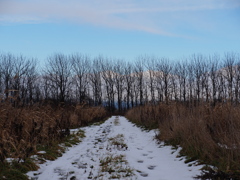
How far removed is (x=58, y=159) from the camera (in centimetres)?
480

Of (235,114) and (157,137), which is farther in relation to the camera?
(157,137)

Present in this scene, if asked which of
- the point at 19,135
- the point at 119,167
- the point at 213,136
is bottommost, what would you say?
the point at 119,167

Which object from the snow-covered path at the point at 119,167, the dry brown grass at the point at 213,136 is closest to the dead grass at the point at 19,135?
the snow-covered path at the point at 119,167

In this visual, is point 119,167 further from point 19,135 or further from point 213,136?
point 19,135

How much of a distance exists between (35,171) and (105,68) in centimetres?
4931

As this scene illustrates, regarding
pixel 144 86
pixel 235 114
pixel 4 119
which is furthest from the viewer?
pixel 144 86

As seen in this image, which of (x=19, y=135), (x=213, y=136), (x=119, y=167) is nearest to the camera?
(x=119, y=167)

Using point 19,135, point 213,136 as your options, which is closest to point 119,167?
point 213,136

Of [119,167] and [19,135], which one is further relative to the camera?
[19,135]

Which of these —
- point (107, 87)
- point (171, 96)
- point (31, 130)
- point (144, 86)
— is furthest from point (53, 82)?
point (31, 130)

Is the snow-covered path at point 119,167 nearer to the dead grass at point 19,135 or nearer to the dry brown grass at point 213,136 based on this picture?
the dry brown grass at point 213,136

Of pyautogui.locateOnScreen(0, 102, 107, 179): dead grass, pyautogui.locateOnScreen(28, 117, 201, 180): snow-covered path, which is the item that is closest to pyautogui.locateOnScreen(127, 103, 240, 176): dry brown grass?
pyautogui.locateOnScreen(28, 117, 201, 180): snow-covered path

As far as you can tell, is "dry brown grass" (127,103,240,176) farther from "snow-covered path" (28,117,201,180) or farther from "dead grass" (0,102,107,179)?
"dead grass" (0,102,107,179)

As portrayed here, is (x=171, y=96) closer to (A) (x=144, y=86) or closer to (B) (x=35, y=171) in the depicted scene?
(B) (x=35, y=171)
